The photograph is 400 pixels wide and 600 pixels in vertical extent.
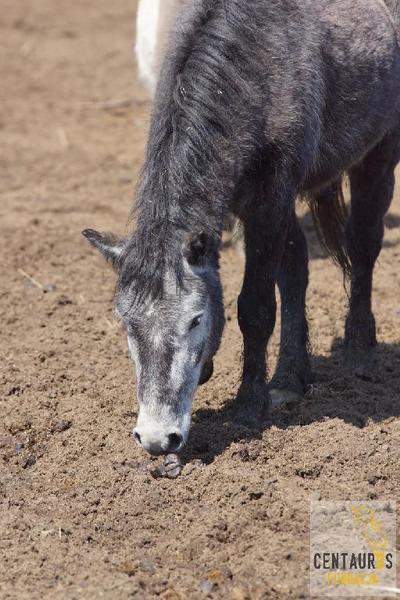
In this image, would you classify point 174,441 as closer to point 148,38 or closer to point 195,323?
point 195,323

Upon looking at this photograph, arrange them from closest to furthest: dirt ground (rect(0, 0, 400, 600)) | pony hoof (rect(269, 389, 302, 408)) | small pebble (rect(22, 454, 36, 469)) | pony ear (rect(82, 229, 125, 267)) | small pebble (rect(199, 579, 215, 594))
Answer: small pebble (rect(199, 579, 215, 594)) → dirt ground (rect(0, 0, 400, 600)) → pony ear (rect(82, 229, 125, 267)) → small pebble (rect(22, 454, 36, 469)) → pony hoof (rect(269, 389, 302, 408))

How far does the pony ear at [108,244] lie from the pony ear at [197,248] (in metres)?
0.32

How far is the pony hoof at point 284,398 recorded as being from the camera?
5.74 metres

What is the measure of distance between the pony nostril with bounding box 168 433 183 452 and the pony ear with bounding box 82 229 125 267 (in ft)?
2.85

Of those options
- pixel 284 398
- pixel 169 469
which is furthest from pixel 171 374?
pixel 284 398

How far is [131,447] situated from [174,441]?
0.67m

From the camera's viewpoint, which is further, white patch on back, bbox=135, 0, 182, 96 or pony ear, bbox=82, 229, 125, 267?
white patch on back, bbox=135, 0, 182, 96

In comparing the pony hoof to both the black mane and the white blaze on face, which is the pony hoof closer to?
the white blaze on face

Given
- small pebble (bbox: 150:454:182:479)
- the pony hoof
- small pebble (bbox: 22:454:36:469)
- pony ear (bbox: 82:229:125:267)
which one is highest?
pony ear (bbox: 82:229:125:267)

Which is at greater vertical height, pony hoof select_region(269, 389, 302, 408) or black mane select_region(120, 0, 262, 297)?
black mane select_region(120, 0, 262, 297)

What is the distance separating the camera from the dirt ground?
4.22m

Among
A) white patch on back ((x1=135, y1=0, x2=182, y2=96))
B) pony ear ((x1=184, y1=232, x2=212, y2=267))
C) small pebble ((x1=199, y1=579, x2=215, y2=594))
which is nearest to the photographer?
small pebble ((x1=199, y1=579, x2=215, y2=594))

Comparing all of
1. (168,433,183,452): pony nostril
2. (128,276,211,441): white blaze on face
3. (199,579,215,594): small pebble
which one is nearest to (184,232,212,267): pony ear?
(128,276,211,441): white blaze on face

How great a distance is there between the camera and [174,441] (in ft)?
14.9
